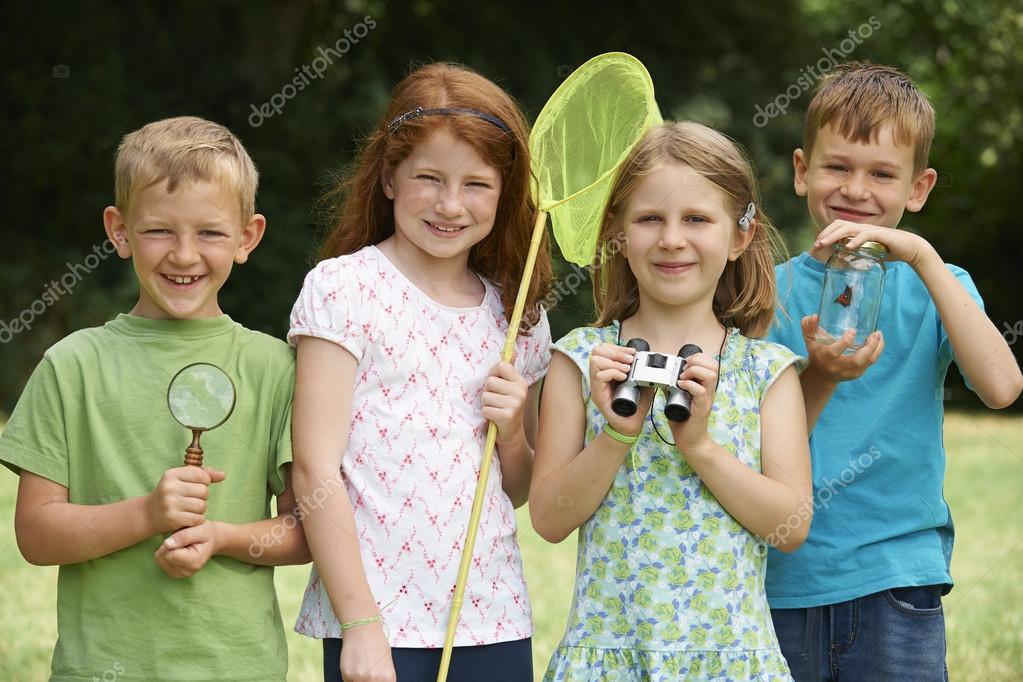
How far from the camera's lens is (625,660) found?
2730mm

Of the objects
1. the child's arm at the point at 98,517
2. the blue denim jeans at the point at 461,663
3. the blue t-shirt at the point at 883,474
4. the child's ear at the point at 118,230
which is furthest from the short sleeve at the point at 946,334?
the child's ear at the point at 118,230

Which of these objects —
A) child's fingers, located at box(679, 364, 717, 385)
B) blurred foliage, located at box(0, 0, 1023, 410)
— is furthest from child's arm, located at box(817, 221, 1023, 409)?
blurred foliage, located at box(0, 0, 1023, 410)

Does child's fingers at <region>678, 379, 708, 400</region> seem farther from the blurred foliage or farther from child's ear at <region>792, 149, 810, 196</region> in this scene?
the blurred foliage

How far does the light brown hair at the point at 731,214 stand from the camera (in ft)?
9.65

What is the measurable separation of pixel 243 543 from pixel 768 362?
4.03 feet

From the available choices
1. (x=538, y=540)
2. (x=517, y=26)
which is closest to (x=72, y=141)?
(x=517, y=26)

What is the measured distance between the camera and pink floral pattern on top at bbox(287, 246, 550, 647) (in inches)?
112

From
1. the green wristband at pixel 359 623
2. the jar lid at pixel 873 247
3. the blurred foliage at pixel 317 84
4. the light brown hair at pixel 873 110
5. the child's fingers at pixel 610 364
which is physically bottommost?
the green wristband at pixel 359 623

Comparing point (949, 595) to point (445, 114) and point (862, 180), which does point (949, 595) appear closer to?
point (862, 180)

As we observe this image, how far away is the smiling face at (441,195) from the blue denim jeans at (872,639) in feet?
3.96

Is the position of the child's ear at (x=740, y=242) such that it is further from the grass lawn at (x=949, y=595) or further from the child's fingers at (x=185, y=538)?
the grass lawn at (x=949, y=595)

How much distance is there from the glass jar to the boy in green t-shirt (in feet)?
4.13

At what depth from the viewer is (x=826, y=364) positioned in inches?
114

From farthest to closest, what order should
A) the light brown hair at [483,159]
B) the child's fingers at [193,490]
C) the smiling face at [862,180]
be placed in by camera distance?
the smiling face at [862,180]
the light brown hair at [483,159]
the child's fingers at [193,490]
